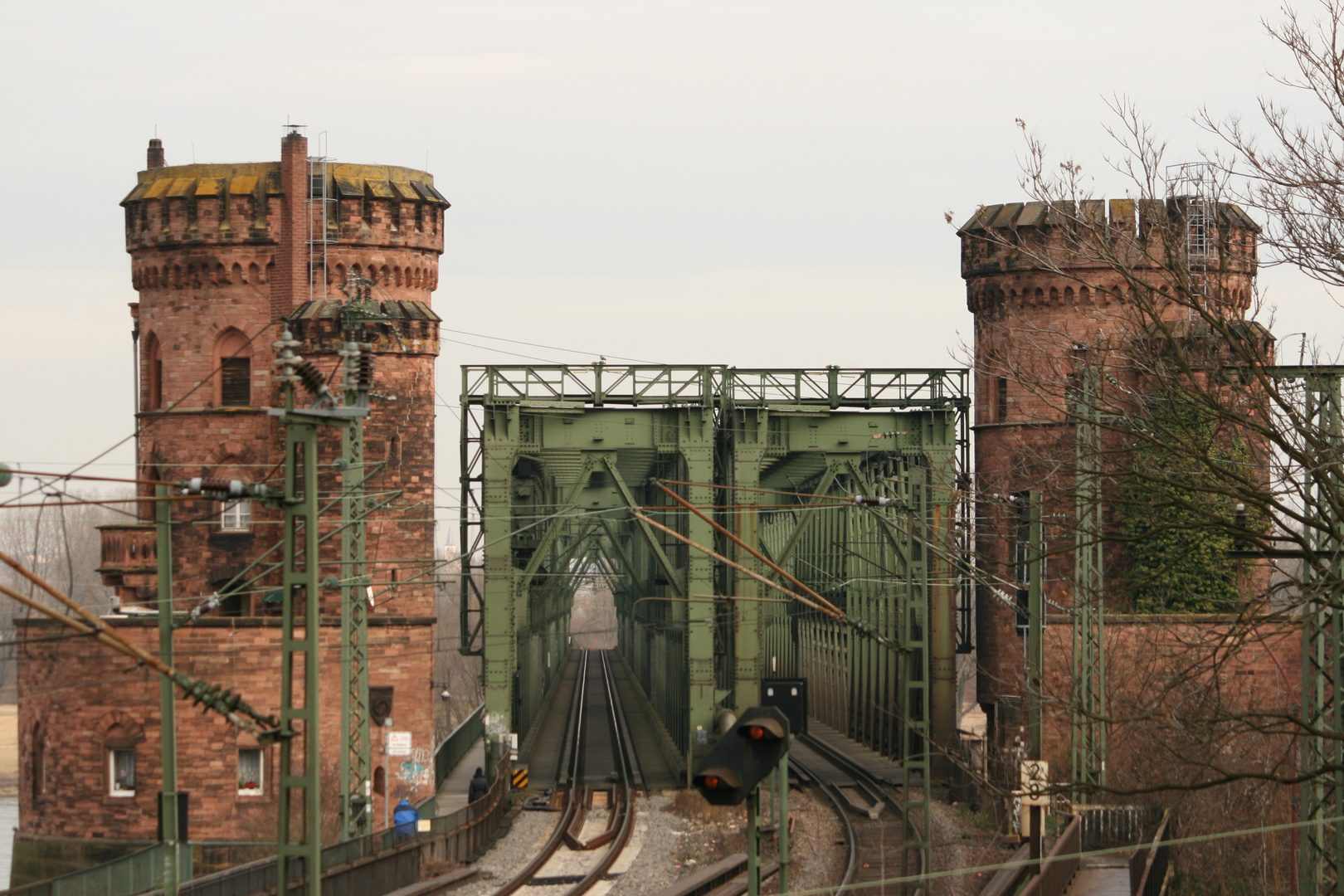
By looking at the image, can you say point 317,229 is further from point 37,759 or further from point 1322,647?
point 1322,647

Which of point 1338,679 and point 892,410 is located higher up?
point 892,410

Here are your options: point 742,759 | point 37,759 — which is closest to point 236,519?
point 37,759

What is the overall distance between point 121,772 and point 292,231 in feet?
38.2

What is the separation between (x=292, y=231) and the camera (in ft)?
117

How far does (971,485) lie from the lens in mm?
30406

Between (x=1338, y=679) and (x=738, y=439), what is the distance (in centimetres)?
1849

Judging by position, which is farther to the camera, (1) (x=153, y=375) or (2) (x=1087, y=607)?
(1) (x=153, y=375)

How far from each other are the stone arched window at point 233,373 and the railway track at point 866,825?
47.8 ft

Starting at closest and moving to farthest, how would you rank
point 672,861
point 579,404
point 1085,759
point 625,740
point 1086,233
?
point 1086,233, point 1085,759, point 672,861, point 579,404, point 625,740

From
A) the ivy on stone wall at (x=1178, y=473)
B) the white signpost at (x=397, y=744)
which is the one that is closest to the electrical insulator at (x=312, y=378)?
the ivy on stone wall at (x=1178, y=473)

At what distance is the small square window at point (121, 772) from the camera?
32.7 m

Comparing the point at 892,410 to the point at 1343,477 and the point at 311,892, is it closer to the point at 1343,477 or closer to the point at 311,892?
the point at 1343,477

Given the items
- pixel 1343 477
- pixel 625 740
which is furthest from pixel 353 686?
pixel 1343 477

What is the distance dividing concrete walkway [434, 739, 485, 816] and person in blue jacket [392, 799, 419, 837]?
3.57m
